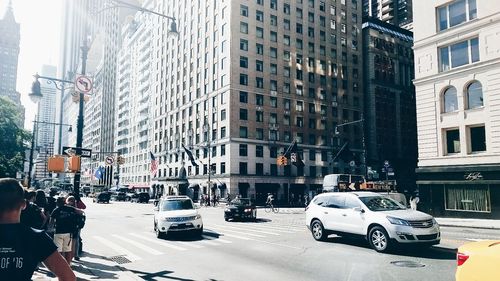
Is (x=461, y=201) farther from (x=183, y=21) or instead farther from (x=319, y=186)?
(x=183, y=21)

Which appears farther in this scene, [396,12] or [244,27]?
[396,12]

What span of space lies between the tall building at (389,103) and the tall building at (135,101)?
5260cm

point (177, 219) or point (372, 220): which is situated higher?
point (372, 220)

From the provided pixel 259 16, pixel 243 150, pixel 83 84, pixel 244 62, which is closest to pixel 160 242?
pixel 83 84

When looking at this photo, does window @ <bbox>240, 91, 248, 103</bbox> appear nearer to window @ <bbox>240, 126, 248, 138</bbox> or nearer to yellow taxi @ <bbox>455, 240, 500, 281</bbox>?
window @ <bbox>240, 126, 248, 138</bbox>

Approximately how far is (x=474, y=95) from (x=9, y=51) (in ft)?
704

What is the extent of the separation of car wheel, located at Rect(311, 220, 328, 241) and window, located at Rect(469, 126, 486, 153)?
17537mm

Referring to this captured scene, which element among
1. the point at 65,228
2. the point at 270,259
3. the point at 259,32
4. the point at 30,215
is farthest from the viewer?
the point at 259,32

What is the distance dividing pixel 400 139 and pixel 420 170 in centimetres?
4824

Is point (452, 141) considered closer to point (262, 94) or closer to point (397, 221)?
point (397, 221)

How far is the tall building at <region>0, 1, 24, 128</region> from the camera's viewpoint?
570 ft

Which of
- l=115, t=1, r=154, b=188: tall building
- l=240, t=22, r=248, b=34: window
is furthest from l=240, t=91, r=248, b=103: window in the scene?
l=115, t=1, r=154, b=188: tall building

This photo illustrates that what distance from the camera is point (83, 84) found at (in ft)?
41.2

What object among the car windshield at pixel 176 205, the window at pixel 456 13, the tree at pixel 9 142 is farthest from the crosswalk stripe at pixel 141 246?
the tree at pixel 9 142
